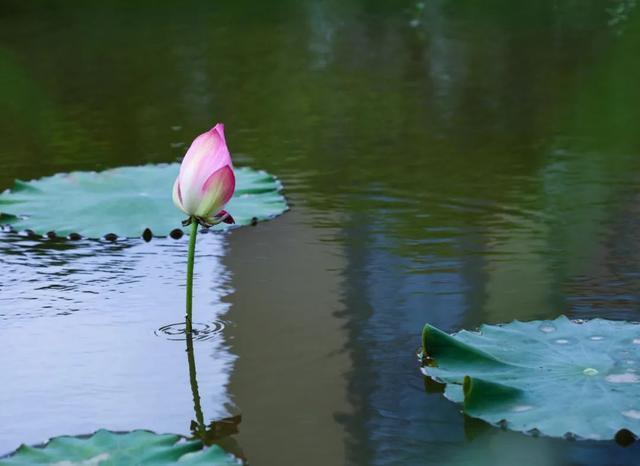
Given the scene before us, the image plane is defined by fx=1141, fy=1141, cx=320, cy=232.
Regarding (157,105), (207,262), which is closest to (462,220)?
(207,262)

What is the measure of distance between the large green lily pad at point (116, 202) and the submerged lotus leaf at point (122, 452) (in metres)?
0.95

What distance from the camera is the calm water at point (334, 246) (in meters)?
1.40

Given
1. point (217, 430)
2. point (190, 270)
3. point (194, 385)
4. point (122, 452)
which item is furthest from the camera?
point (190, 270)

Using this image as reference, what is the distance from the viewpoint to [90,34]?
5.64 m

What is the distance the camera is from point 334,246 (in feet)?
6.89

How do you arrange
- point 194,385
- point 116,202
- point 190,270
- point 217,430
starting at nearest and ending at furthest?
point 217,430
point 194,385
point 190,270
point 116,202

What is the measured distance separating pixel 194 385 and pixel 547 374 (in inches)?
18.0

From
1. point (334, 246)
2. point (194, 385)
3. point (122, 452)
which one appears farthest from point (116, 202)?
point (122, 452)

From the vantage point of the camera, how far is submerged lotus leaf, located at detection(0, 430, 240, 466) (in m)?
1.15

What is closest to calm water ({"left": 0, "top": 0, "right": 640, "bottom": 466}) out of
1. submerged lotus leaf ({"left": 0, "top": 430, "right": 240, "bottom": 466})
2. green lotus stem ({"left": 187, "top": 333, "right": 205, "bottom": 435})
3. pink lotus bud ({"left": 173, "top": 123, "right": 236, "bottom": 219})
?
green lotus stem ({"left": 187, "top": 333, "right": 205, "bottom": 435})

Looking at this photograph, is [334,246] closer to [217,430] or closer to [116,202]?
[116,202]

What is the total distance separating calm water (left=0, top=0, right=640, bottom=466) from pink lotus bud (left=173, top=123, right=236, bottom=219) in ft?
0.75

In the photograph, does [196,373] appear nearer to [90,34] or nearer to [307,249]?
[307,249]

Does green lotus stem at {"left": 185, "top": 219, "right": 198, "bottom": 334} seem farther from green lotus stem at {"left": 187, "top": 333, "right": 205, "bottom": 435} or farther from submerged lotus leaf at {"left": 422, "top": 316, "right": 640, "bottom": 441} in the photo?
submerged lotus leaf at {"left": 422, "top": 316, "right": 640, "bottom": 441}
